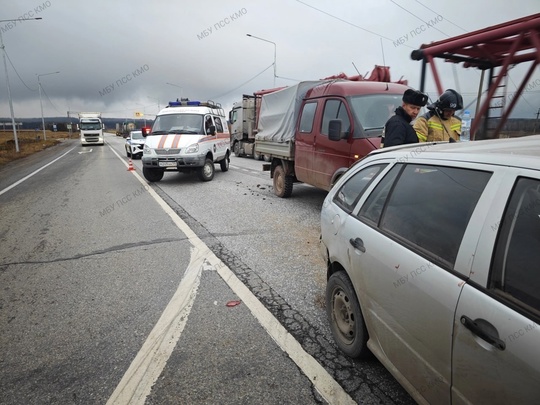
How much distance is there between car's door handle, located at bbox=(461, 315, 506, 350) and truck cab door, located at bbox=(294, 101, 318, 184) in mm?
5490

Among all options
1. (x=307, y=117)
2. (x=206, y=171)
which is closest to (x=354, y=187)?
(x=307, y=117)

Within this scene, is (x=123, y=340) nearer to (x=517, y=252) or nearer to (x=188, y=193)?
(x=517, y=252)

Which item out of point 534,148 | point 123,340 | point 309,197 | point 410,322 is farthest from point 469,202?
point 309,197

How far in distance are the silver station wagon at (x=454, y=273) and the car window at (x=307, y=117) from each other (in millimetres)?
4606

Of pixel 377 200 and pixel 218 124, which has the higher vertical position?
pixel 218 124

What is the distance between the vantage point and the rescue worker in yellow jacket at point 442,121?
4.29 m

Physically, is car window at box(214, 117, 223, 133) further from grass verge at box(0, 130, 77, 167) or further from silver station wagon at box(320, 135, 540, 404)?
grass verge at box(0, 130, 77, 167)

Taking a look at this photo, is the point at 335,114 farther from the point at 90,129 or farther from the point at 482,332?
the point at 90,129

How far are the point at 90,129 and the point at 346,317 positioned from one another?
38.1 meters

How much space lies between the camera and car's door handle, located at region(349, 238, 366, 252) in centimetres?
227

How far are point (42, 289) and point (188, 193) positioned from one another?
18.3 ft

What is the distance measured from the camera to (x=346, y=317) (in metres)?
2.61

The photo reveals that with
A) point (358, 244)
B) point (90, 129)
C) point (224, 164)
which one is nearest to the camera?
point (358, 244)

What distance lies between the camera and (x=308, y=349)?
2.64m
